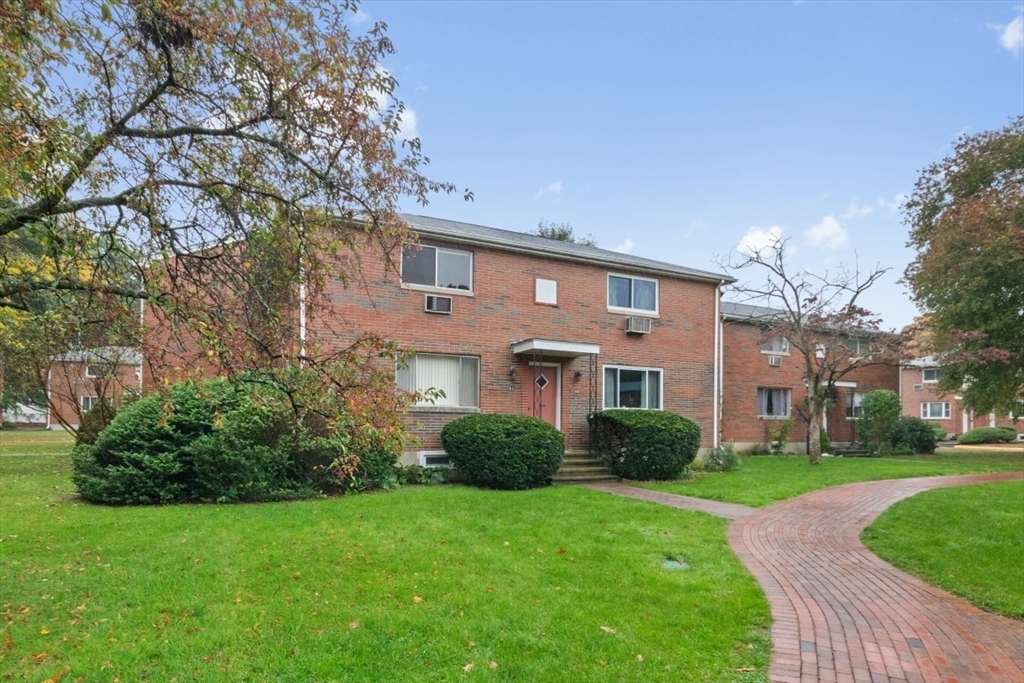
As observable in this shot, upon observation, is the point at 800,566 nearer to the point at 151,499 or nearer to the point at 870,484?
the point at 870,484

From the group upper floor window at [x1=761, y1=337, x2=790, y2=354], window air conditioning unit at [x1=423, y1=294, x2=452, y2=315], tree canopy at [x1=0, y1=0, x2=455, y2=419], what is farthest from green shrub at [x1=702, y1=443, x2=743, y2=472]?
tree canopy at [x1=0, y1=0, x2=455, y2=419]

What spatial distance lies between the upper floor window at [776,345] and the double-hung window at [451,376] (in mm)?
13267

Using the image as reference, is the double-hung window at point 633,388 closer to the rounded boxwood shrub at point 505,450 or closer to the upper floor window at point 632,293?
the upper floor window at point 632,293

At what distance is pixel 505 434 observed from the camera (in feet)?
39.2

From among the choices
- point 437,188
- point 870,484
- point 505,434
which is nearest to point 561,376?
point 505,434

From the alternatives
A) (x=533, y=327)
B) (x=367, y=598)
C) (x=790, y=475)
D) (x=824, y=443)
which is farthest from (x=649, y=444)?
(x=824, y=443)

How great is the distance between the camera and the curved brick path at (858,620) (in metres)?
4.22

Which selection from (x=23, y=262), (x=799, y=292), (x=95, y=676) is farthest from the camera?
(x=799, y=292)

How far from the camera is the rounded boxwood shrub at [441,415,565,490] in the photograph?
11781 mm

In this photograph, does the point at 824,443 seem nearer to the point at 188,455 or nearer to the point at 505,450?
the point at 505,450

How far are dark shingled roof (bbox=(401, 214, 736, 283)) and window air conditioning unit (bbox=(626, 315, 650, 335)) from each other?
4.29 feet

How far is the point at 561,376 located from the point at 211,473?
807cm

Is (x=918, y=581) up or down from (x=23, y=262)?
down

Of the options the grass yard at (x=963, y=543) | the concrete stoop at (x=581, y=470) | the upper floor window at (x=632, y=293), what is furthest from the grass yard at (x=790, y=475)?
the upper floor window at (x=632, y=293)
